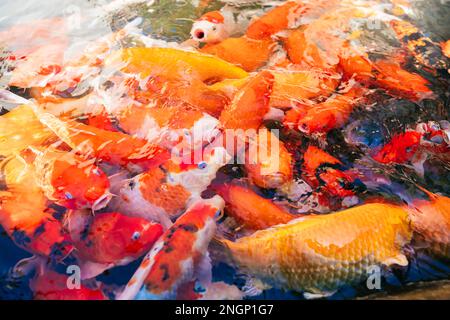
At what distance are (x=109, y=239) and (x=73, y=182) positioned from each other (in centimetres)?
30

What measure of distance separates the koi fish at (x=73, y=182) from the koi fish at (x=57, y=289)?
0.28 metres

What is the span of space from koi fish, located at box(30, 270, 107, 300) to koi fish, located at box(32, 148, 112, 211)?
10.9 inches

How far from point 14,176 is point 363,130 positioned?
1601mm

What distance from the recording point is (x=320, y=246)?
5.57ft

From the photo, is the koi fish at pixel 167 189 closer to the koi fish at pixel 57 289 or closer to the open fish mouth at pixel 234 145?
the open fish mouth at pixel 234 145

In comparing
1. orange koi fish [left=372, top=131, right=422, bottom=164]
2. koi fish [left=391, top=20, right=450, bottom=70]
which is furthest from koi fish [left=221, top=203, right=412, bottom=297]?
koi fish [left=391, top=20, right=450, bottom=70]

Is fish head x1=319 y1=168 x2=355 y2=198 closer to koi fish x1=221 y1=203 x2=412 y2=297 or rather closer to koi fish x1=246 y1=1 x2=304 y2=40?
koi fish x1=221 y1=203 x2=412 y2=297

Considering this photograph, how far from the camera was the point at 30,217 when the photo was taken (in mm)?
1826

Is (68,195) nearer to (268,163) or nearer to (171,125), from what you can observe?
(171,125)

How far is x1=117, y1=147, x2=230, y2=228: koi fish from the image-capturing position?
6.01 feet

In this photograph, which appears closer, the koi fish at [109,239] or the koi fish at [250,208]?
the koi fish at [109,239]

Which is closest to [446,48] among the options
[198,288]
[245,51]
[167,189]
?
[245,51]

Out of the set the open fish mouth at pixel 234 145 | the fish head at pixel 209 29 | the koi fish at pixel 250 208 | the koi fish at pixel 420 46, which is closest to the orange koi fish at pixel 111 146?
the open fish mouth at pixel 234 145

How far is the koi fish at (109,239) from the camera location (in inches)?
67.7
